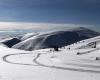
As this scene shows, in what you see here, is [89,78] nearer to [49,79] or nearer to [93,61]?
[49,79]

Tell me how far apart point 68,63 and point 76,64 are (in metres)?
2.08

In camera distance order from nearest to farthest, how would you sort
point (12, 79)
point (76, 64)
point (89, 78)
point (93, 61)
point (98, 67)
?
point (12, 79) → point (89, 78) → point (98, 67) → point (76, 64) → point (93, 61)

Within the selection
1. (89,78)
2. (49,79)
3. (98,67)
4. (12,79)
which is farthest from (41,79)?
(98,67)

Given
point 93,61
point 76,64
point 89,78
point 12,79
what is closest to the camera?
point 12,79

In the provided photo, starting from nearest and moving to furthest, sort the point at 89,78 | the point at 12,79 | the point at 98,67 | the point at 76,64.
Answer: the point at 12,79 → the point at 89,78 → the point at 98,67 → the point at 76,64

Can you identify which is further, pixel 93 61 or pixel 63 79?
pixel 93 61

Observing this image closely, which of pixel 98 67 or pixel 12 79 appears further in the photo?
pixel 98 67

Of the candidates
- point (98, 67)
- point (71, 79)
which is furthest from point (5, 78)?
point (98, 67)

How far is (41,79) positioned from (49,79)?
0.93 meters

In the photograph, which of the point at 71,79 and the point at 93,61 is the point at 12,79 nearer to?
the point at 71,79

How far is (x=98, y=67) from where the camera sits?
3803cm

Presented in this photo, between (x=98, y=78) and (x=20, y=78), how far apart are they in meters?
8.47

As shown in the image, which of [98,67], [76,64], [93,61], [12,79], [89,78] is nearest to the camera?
[12,79]

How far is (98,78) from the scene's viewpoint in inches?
1088
